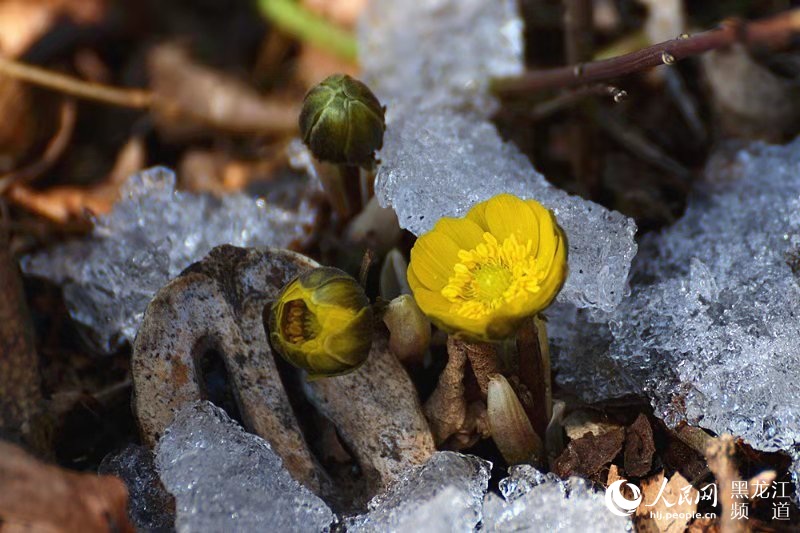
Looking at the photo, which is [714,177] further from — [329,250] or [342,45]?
[342,45]

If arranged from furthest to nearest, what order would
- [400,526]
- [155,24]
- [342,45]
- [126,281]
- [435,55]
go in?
[155,24]
[342,45]
[435,55]
[126,281]
[400,526]

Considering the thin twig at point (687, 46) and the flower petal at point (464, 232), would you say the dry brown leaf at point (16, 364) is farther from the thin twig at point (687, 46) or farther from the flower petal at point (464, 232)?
the thin twig at point (687, 46)

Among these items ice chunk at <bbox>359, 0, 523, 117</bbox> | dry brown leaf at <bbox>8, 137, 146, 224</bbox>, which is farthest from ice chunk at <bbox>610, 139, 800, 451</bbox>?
dry brown leaf at <bbox>8, 137, 146, 224</bbox>

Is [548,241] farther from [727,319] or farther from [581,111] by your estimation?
[581,111]

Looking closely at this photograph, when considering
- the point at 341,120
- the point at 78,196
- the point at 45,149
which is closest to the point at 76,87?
the point at 45,149

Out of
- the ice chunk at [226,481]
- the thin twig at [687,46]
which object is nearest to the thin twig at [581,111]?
the thin twig at [687,46]

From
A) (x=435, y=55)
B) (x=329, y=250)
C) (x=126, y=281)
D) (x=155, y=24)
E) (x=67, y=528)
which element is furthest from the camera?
(x=155, y=24)

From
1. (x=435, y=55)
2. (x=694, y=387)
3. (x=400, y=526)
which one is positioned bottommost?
(x=400, y=526)

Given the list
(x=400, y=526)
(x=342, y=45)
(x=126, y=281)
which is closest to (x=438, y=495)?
(x=400, y=526)
